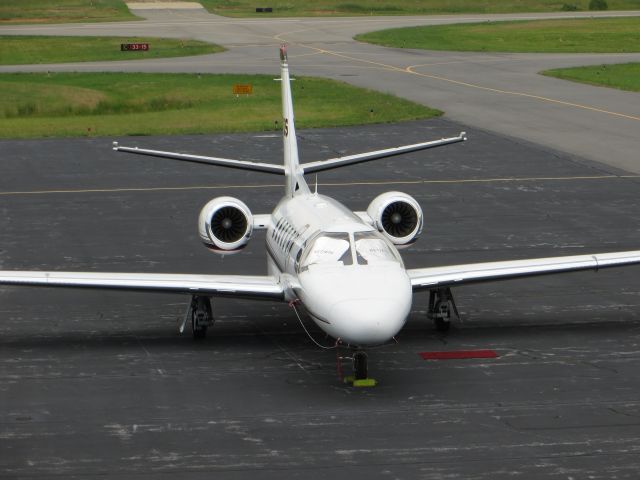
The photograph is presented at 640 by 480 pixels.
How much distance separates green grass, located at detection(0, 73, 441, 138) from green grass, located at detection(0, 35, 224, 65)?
11.9m

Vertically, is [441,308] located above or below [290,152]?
below

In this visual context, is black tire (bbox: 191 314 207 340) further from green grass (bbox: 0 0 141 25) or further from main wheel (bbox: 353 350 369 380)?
green grass (bbox: 0 0 141 25)

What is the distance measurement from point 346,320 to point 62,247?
43.4 feet

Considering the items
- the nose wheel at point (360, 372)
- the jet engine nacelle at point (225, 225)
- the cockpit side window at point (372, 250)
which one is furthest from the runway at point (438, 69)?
the nose wheel at point (360, 372)

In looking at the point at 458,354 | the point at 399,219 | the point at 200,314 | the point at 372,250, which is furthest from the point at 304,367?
the point at 399,219

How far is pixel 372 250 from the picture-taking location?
62.7 ft

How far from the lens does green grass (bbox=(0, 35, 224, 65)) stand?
262 ft

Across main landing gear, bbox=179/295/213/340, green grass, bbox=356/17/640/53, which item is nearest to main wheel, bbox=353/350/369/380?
main landing gear, bbox=179/295/213/340

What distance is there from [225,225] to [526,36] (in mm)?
70908

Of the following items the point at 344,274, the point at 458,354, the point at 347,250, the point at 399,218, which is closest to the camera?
the point at 344,274

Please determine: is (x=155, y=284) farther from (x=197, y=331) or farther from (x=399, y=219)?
(x=399, y=219)

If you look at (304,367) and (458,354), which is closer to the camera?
(304,367)

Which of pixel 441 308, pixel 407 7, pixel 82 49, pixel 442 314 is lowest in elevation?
pixel 82 49

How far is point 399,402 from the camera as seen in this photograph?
57.3 ft
